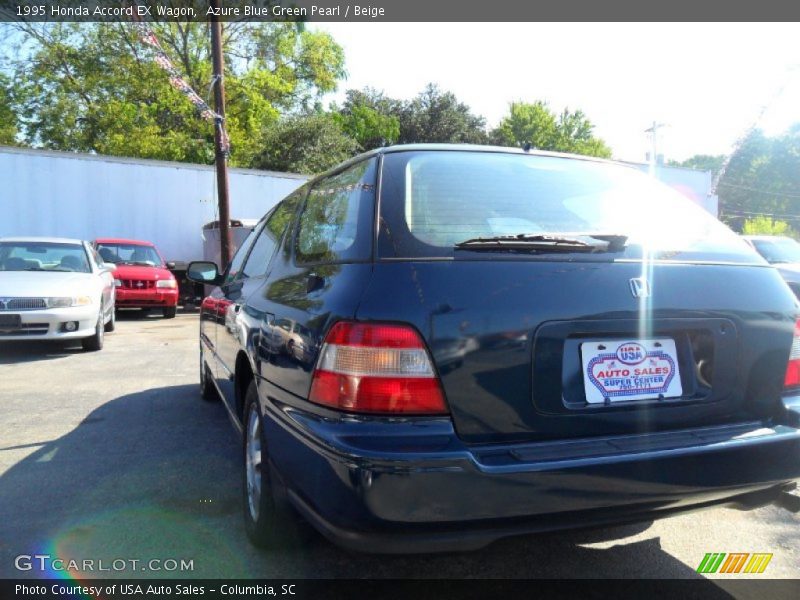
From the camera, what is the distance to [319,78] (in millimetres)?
29031

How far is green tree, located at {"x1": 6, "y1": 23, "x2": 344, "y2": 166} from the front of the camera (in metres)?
25.6

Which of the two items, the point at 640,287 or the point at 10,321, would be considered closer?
the point at 640,287

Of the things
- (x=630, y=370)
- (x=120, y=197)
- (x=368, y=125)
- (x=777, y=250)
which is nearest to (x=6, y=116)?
(x=120, y=197)

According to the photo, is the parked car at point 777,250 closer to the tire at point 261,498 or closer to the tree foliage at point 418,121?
the tire at point 261,498

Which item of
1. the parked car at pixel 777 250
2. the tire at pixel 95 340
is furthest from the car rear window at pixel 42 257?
the parked car at pixel 777 250

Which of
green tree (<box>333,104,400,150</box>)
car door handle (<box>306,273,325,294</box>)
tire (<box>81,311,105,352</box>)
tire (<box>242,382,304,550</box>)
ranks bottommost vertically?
tire (<box>81,311,105,352</box>)

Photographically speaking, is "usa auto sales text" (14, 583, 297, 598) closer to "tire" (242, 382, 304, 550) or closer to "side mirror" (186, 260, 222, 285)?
"tire" (242, 382, 304, 550)

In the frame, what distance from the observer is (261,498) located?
264cm

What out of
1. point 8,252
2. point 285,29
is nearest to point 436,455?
point 8,252

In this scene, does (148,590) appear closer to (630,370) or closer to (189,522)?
(189,522)

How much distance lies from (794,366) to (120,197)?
16256mm

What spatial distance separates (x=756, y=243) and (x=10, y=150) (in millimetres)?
15213

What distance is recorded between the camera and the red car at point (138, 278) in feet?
43.0

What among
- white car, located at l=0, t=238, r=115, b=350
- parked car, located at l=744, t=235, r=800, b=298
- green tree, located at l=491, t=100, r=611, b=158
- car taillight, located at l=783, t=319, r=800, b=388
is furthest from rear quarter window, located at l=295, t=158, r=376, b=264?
green tree, located at l=491, t=100, r=611, b=158
